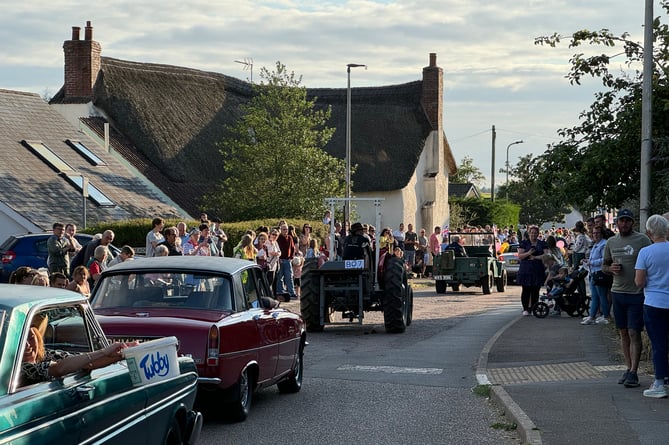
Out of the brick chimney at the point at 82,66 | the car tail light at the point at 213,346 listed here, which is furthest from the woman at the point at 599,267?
the brick chimney at the point at 82,66

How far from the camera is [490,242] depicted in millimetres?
35719

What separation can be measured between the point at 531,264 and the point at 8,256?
1182cm

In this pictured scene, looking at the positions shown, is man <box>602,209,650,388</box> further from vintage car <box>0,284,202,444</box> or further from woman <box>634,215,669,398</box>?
vintage car <box>0,284,202,444</box>

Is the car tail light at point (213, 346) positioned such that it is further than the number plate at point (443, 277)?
No

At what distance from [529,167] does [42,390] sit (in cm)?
Answer: 1901

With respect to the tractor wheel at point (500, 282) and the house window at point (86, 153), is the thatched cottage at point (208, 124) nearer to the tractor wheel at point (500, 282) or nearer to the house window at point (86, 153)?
the house window at point (86, 153)

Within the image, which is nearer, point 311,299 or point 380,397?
point 380,397

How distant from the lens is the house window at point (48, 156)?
38594 millimetres

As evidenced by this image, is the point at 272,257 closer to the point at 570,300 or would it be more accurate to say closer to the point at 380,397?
the point at 570,300

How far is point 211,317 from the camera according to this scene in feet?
33.4

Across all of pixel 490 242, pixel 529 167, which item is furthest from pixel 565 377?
pixel 490 242

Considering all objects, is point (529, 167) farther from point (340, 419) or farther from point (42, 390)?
point (42, 390)

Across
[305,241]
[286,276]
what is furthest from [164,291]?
[305,241]

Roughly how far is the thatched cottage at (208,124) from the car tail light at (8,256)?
18.7m
